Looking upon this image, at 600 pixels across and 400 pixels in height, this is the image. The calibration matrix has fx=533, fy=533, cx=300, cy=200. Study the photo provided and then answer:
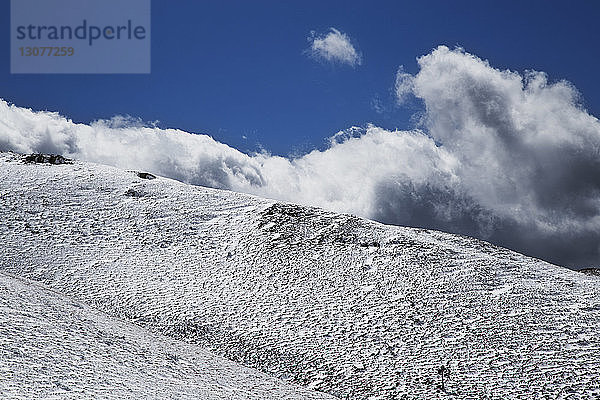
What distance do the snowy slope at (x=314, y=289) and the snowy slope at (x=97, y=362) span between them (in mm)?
→ 1162

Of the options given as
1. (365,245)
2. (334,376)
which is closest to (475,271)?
(365,245)

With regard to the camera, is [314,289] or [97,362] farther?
[314,289]

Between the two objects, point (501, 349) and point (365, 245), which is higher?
point (365, 245)

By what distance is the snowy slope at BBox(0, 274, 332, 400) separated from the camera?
39.2 ft

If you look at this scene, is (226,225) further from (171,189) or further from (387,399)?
(387,399)

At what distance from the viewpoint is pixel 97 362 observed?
43.9 ft

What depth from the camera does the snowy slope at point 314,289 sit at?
50.0 ft

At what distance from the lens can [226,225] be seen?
999 inches

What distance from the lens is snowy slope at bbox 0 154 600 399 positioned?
15.2m

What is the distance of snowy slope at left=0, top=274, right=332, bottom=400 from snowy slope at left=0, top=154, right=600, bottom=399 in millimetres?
1162

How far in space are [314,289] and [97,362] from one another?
8.67 meters

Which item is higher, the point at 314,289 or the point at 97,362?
the point at 314,289

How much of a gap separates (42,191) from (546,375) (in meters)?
25.6

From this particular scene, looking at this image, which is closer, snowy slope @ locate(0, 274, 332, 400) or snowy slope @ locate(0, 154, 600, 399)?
snowy slope @ locate(0, 274, 332, 400)
